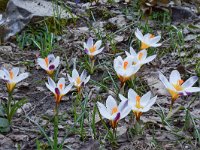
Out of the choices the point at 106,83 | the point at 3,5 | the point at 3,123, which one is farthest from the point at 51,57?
the point at 3,5

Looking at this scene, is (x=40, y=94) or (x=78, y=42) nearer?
(x=40, y=94)

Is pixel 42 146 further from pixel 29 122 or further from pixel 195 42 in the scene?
pixel 195 42

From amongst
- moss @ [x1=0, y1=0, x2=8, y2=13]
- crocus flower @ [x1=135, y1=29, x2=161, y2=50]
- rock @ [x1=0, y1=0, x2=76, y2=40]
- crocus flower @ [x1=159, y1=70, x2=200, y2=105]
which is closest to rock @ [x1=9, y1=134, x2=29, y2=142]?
crocus flower @ [x1=159, y1=70, x2=200, y2=105]

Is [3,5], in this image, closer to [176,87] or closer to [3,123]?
[3,123]

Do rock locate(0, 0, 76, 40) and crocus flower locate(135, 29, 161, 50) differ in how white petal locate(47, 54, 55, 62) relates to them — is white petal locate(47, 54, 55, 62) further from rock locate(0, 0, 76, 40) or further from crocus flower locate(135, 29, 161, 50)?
rock locate(0, 0, 76, 40)

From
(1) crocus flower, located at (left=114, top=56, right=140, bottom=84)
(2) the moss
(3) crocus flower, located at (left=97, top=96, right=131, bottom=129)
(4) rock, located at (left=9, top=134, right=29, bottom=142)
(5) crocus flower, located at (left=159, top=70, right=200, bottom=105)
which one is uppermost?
(1) crocus flower, located at (left=114, top=56, right=140, bottom=84)

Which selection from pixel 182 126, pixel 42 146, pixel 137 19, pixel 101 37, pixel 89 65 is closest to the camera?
pixel 42 146

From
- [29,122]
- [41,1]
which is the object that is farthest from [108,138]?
[41,1]

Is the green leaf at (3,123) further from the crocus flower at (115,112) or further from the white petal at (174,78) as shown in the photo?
the white petal at (174,78)
